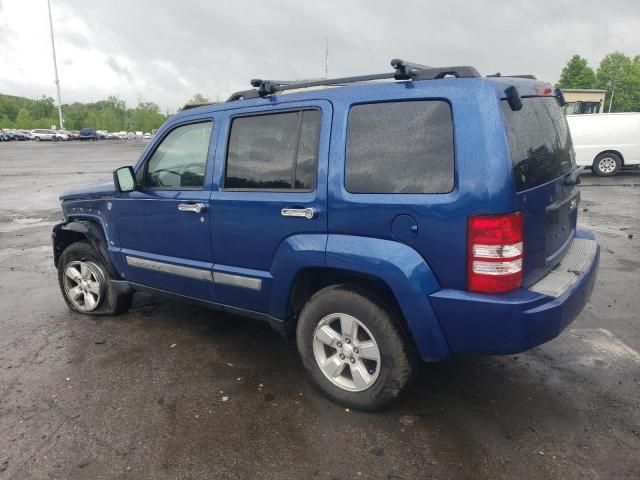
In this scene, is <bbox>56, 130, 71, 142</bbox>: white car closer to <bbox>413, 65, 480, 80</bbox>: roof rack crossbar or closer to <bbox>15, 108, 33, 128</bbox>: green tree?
<bbox>15, 108, 33, 128</bbox>: green tree

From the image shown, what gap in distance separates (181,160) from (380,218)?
6.23 feet

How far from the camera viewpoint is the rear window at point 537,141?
2654mm

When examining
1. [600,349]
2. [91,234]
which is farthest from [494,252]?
[91,234]

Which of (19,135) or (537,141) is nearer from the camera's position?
(537,141)

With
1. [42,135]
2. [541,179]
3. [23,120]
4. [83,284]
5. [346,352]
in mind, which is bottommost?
[83,284]

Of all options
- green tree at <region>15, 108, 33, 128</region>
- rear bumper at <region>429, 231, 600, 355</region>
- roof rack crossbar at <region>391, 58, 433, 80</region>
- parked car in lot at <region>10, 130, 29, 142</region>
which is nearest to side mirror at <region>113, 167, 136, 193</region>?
roof rack crossbar at <region>391, 58, 433, 80</region>

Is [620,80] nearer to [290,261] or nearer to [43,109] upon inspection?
[290,261]

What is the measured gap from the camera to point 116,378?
3619 mm

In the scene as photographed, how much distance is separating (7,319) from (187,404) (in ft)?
8.85

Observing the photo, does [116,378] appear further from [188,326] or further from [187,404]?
[188,326]

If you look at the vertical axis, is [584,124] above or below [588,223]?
above

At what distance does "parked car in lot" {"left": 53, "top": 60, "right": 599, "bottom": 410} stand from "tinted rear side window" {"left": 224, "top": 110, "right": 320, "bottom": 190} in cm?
1

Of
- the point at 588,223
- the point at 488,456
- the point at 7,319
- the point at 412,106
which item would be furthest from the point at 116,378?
the point at 588,223

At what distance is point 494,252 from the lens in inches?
99.9
